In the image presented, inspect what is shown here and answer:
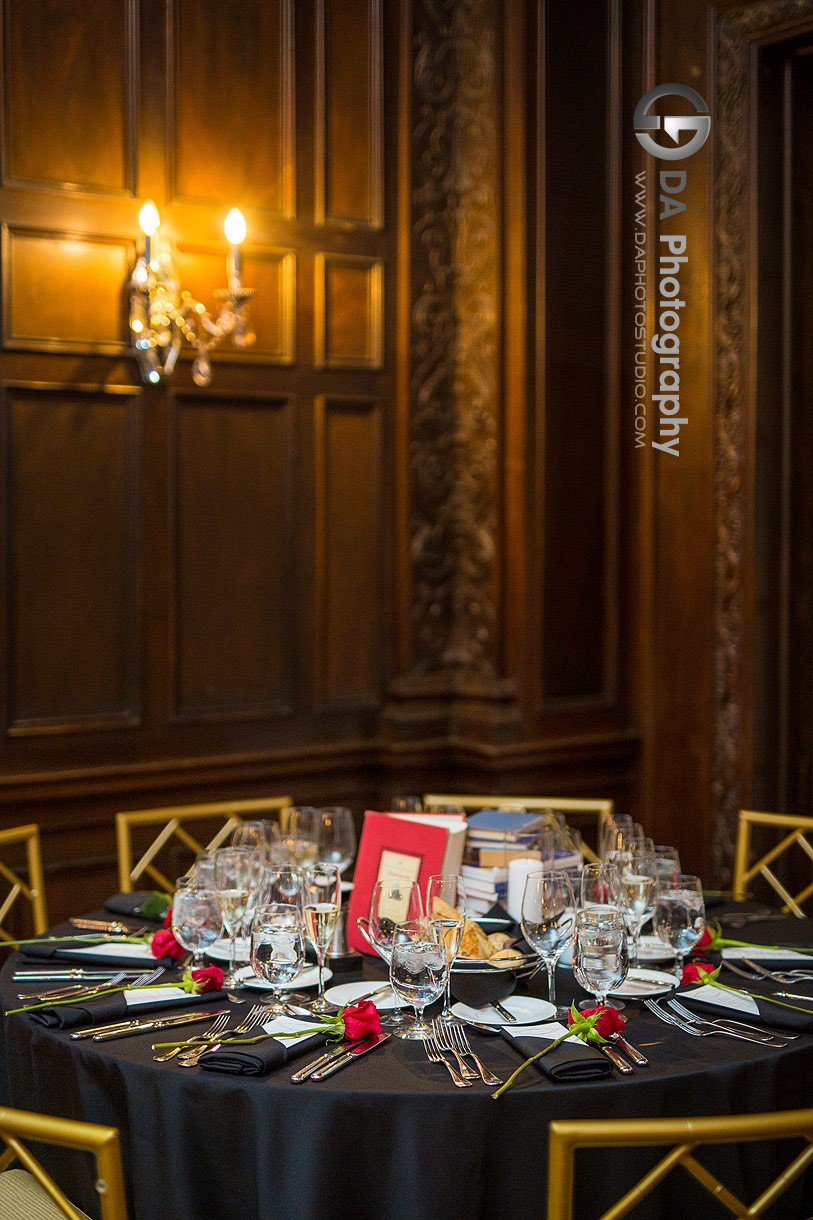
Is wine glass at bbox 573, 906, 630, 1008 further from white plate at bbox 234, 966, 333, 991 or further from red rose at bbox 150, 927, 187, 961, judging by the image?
red rose at bbox 150, 927, 187, 961

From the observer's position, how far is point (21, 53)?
349 centimetres

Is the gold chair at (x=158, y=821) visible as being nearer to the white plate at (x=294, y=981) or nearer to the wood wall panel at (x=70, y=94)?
the white plate at (x=294, y=981)

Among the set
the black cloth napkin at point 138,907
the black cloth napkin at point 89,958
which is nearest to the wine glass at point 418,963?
the black cloth napkin at point 89,958

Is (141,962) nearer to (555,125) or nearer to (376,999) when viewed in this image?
(376,999)

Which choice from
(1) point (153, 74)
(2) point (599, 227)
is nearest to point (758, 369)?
(2) point (599, 227)

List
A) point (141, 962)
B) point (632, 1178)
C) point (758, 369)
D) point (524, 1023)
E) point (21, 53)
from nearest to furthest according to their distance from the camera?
point (632, 1178) → point (524, 1023) → point (141, 962) → point (21, 53) → point (758, 369)

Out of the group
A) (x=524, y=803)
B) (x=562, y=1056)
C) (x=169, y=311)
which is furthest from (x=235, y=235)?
(x=562, y=1056)

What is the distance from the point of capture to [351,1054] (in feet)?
6.08

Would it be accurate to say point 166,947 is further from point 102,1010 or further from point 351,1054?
point 351,1054

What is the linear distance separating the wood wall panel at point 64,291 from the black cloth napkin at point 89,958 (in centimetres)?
185

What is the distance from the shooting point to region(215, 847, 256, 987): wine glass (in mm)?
2172

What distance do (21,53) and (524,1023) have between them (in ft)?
9.83

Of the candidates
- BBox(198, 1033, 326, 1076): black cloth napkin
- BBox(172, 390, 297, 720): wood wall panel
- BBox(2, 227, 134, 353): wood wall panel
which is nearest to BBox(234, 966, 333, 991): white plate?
BBox(198, 1033, 326, 1076): black cloth napkin

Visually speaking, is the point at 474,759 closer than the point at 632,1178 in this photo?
No
